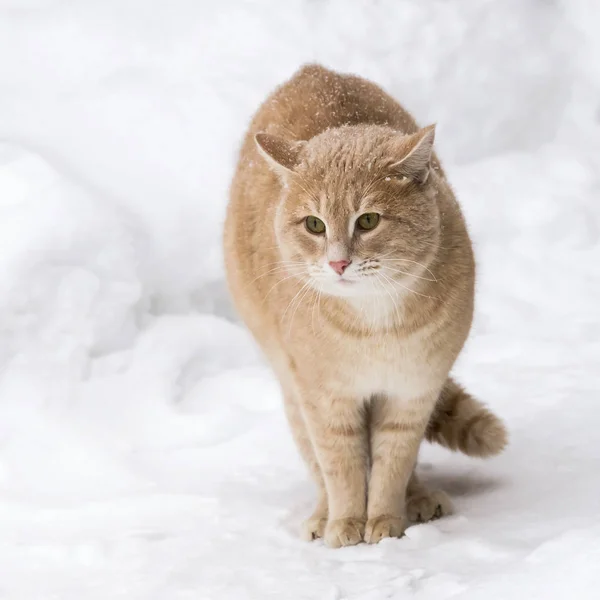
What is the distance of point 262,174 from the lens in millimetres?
3539

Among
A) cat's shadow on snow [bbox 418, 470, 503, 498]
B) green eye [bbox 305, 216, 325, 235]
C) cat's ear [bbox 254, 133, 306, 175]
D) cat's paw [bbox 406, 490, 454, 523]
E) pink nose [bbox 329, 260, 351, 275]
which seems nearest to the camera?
pink nose [bbox 329, 260, 351, 275]

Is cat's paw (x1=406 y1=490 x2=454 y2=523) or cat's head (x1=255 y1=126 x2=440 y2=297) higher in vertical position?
cat's head (x1=255 y1=126 x2=440 y2=297)

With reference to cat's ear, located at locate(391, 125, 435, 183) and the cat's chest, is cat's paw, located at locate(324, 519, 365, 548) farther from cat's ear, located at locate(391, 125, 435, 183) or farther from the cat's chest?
cat's ear, located at locate(391, 125, 435, 183)

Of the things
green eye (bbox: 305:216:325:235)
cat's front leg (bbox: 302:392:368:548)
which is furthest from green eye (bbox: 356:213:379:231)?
cat's front leg (bbox: 302:392:368:548)

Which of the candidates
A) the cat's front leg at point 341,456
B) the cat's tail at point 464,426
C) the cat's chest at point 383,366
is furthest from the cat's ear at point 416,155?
the cat's tail at point 464,426

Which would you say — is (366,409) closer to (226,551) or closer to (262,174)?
(226,551)

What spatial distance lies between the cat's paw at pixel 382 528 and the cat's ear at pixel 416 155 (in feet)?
3.33

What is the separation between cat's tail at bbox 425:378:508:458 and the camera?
338cm

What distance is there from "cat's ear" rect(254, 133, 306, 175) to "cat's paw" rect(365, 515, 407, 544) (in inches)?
41.9

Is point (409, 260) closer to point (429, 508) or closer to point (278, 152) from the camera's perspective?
point (278, 152)

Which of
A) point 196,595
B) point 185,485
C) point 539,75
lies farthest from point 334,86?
point 539,75

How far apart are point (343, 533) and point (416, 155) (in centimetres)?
113

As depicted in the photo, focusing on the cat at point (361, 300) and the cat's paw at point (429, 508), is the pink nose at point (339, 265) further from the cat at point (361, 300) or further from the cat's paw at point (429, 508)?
the cat's paw at point (429, 508)

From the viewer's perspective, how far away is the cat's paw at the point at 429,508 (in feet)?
10.8
